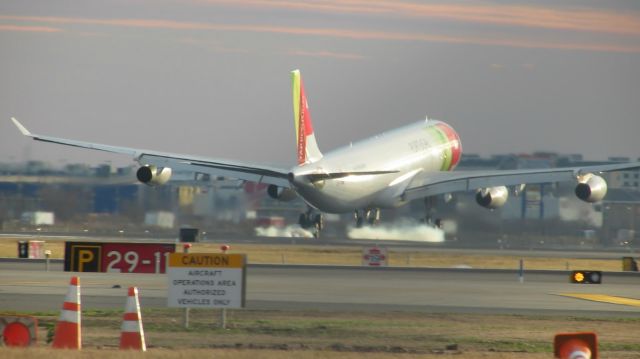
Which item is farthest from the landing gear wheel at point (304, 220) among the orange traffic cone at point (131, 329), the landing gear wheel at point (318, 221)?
the orange traffic cone at point (131, 329)

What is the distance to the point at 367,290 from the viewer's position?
4412cm

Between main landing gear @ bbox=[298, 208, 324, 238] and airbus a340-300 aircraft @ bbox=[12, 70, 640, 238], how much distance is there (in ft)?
0.21

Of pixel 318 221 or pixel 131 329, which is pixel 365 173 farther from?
pixel 131 329

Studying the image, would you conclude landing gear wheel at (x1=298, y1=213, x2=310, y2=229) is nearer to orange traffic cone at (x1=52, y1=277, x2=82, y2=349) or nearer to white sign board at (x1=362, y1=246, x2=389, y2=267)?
white sign board at (x1=362, y1=246, x2=389, y2=267)

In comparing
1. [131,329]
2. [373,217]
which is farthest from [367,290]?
[373,217]

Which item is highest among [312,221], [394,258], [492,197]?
[492,197]

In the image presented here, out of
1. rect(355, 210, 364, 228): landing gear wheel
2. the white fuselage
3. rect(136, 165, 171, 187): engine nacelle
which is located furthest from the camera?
rect(355, 210, 364, 228): landing gear wheel

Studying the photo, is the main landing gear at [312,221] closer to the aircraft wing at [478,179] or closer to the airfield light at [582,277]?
the aircraft wing at [478,179]

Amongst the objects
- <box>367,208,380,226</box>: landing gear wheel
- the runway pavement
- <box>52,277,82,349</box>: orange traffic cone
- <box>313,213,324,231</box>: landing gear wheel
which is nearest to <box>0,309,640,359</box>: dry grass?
<box>52,277,82,349</box>: orange traffic cone

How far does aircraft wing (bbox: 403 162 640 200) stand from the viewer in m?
79.2

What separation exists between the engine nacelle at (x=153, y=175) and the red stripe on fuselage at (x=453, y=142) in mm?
24575

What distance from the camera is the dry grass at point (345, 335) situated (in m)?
24.0

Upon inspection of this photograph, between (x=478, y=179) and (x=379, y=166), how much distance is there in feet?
23.4

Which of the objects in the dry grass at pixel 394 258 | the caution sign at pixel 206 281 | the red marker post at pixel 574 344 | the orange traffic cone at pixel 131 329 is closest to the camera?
the red marker post at pixel 574 344
